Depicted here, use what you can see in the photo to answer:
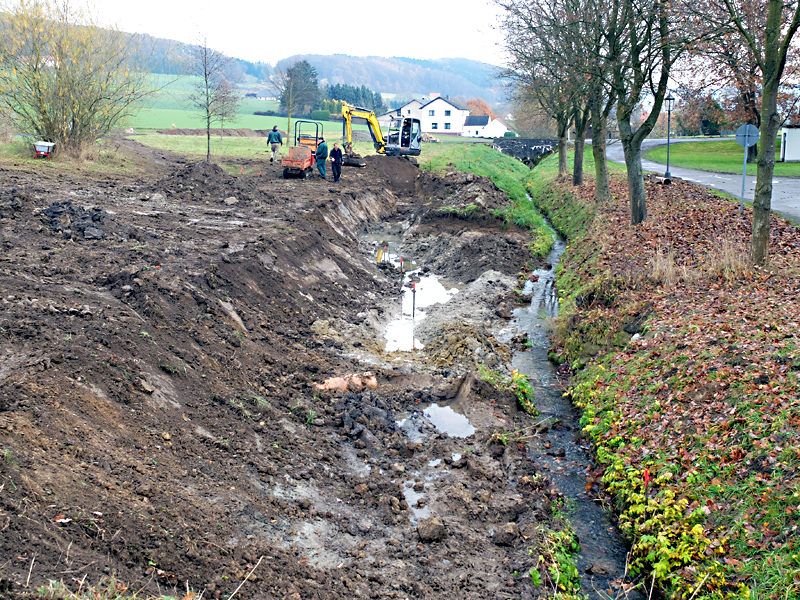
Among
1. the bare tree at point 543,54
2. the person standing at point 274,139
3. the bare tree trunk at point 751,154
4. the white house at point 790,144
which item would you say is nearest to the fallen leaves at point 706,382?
the bare tree at point 543,54

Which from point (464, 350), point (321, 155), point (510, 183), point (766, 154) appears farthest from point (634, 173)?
point (321, 155)

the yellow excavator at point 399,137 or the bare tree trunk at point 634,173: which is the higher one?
the yellow excavator at point 399,137

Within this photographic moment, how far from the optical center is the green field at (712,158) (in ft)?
104

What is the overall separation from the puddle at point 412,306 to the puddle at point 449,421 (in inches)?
103

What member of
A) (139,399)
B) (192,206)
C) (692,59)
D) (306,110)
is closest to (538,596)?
(139,399)

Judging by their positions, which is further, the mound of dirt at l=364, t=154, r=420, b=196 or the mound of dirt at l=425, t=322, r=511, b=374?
the mound of dirt at l=364, t=154, r=420, b=196

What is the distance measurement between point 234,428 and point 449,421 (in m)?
3.68

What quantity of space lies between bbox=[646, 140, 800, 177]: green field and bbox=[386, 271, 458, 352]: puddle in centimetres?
2006

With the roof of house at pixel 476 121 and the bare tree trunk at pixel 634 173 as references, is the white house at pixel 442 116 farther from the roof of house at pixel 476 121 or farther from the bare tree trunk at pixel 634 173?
the bare tree trunk at pixel 634 173

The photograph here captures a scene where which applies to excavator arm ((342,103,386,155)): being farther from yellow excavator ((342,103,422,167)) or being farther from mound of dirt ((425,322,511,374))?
mound of dirt ((425,322,511,374))

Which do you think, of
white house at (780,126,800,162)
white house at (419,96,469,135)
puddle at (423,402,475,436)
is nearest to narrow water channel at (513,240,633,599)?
puddle at (423,402,475,436)

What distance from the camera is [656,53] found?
52.1ft

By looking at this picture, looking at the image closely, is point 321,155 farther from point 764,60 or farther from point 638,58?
point 764,60

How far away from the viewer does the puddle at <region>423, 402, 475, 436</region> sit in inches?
384
